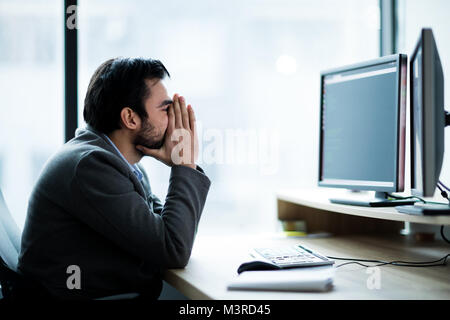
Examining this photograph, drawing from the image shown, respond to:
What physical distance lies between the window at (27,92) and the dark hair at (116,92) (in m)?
0.58

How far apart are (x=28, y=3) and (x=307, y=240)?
1.48 metres

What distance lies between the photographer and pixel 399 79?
128 cm

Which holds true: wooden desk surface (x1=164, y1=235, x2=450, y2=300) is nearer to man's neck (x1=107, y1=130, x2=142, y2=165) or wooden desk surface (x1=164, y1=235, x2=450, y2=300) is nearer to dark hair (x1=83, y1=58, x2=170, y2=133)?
man's neck (x1=107, y1=130, x2=142, y2=165)

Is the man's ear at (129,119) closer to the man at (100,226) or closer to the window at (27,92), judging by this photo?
the man at (100,226)

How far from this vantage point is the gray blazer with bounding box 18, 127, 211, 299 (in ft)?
3.51

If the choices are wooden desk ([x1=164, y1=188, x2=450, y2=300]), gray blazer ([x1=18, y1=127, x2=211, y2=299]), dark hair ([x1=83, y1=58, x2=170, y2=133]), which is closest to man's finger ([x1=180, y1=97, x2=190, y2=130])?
Answer: dark hair ([x1=83, y1=58, x2=170, y2=133])

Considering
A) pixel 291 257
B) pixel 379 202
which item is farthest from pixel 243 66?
pixel 291 257

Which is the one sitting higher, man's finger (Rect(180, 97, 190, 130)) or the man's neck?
man's finger (Rect(180, 97, 190, 130))

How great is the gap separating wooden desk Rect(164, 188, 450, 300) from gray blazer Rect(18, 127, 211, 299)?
0.09 metres

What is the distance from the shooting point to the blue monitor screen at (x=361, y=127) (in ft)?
4.30

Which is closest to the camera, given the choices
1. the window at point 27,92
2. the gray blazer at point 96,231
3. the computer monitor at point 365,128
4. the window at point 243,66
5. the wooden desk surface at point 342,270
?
the wooden desk surface at point 342,270

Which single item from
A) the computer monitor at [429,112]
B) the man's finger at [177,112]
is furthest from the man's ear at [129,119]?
the computer monitor at [429,112]
